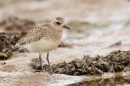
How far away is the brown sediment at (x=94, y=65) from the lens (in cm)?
1014

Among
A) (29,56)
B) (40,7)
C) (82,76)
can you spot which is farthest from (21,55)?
(40,7)

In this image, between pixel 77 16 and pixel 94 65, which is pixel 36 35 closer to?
pixel 94 65

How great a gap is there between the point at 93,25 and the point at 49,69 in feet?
28.9

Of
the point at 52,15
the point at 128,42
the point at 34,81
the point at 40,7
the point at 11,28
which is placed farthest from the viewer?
the point at 40,7

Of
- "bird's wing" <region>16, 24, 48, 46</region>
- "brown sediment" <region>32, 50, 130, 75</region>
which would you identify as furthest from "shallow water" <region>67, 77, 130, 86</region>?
"bird's wing" <region>16, 24, 48, 46</region>

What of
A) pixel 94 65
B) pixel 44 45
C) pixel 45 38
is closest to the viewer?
pixel 44 45

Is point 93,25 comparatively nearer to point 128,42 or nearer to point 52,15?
point 52,15

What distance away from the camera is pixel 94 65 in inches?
409

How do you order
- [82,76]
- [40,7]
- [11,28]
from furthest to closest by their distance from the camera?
[40,7], [11,28], [82,76]

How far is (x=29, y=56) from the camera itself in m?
11.4

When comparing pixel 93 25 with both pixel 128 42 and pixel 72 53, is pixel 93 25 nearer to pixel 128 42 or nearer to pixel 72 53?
pixel 128 42

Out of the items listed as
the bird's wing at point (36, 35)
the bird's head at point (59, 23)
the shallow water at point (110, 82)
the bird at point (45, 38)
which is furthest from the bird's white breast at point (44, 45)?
the shallow water at point (110, 82)

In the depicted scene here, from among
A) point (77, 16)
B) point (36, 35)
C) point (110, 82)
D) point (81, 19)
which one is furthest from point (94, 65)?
point (77, 16)

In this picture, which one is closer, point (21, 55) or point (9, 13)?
point (21, 55)
